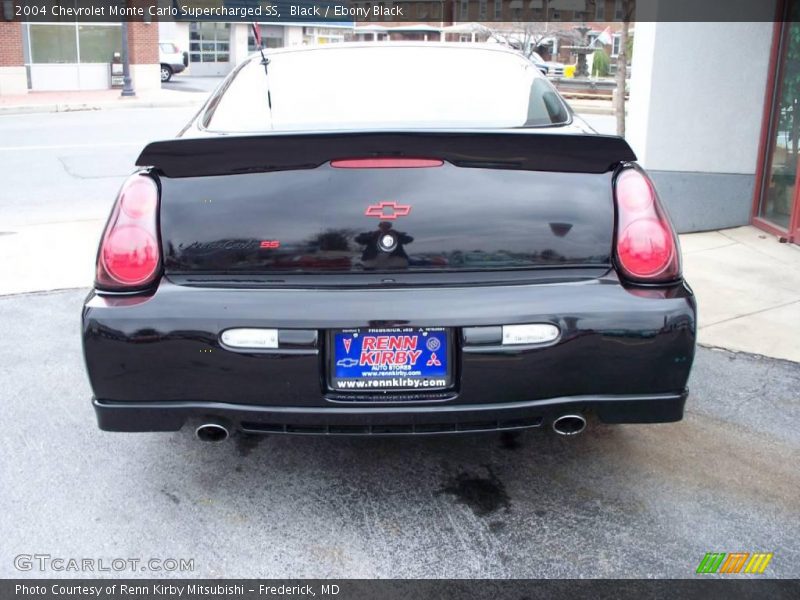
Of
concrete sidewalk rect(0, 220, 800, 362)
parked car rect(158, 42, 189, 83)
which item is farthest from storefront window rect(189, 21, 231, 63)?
concrete sidewalk rect(0, 220, 800, 362)

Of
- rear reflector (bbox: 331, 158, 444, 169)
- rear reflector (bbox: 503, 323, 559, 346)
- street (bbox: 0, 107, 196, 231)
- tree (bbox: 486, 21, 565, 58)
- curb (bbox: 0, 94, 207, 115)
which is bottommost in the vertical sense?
street (bbox: 0, 107, 196, 231)

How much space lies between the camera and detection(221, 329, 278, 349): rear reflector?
2.76 metres

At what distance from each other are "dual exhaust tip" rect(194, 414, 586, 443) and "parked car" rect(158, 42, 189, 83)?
34877mm

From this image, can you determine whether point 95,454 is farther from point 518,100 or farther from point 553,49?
point 553,49

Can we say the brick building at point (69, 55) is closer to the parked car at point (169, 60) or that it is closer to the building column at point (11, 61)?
the building column at point (11, 61)

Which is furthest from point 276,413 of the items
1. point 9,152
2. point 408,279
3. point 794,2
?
point 9,152

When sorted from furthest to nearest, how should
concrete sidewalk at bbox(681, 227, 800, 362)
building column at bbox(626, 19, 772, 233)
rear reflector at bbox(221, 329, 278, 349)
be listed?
building column at bbox(626, 19, 772, 233) → concrete sidewalk at bbox(681, 227, 800, 362) → rear reflector at bbox(221, 329, 278, 349)

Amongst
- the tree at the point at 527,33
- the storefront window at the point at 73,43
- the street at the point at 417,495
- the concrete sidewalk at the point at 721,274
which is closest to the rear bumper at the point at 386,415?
the street at the point at 417,495

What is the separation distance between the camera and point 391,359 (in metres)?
2.80

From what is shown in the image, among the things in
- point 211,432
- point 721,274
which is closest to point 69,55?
point 721,274

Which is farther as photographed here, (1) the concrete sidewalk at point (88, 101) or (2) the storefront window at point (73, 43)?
(2) the storefront window at point (73, 43)

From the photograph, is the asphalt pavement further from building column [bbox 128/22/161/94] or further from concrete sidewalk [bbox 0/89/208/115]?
building column [bbox 128/22/161/94]

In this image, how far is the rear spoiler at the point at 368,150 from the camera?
2.86 meters

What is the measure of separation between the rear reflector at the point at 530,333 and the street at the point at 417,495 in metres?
0.70
